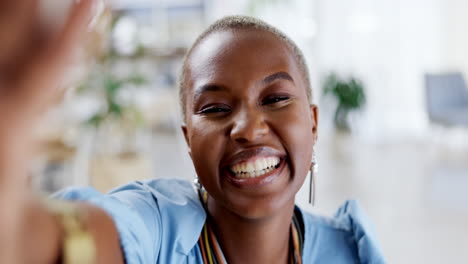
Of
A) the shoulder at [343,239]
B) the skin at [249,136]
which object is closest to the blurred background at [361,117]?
the shoulder at [343,239]

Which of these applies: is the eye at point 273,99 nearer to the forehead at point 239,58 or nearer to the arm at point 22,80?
the forehead at point 239,58

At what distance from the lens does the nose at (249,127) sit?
0.78 meters

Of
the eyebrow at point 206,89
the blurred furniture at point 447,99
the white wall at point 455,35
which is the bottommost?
the blurred furniture at point 447,99

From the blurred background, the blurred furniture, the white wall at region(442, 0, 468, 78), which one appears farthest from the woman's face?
the white wall at region(442, 0, 468, 78)

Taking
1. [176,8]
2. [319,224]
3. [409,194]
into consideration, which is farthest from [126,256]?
[176,8]

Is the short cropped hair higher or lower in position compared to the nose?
higher

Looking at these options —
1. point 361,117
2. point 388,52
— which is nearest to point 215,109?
point 361,117

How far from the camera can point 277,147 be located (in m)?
0.81

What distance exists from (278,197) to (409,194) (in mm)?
3482

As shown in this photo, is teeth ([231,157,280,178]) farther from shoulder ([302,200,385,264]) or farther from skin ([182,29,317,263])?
shoulder ([302,200,385,264])

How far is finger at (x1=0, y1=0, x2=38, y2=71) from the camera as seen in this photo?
28 cm

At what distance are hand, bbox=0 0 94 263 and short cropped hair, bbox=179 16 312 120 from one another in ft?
1.93

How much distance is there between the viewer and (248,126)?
2.57 ft

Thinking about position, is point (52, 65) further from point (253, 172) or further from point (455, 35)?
point (455, 35)
